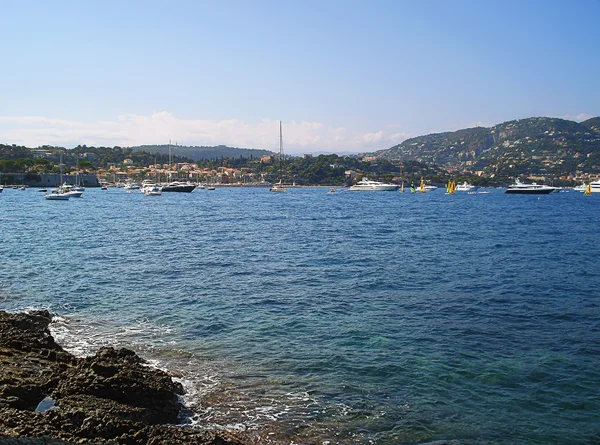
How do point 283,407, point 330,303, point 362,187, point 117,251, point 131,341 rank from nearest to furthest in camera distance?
point 283,407 < point 131,341 < point 330,303 < point 117,251 < point 362,187

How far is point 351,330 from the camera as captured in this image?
42.1 ft

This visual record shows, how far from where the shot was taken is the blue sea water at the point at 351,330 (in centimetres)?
816

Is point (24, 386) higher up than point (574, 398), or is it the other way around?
point (24, 386)

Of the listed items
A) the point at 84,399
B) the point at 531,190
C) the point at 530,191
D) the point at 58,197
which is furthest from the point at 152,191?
the point at 84,399

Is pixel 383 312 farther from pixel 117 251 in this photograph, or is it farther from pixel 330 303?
pixel 117 251

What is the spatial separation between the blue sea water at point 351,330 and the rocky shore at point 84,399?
0.75 m

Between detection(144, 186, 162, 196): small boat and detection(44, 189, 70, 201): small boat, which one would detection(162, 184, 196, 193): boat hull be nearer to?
detection(144, 186, 162, 196): small boat

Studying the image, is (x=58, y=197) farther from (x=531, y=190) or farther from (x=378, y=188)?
(x=531, y=190)

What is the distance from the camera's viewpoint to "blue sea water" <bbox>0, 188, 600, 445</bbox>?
321 inches

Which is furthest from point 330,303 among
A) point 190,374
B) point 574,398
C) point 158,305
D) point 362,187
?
point 362,187

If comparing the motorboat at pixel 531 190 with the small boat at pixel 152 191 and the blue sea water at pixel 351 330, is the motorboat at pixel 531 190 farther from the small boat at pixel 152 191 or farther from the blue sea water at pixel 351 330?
the blue sea water at pixel 351 330

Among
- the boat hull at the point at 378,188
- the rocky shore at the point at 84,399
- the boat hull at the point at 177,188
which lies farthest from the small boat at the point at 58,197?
the boat hull at the point at 378,188

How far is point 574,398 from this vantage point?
8.88 metres

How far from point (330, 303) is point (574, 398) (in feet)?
25.4
